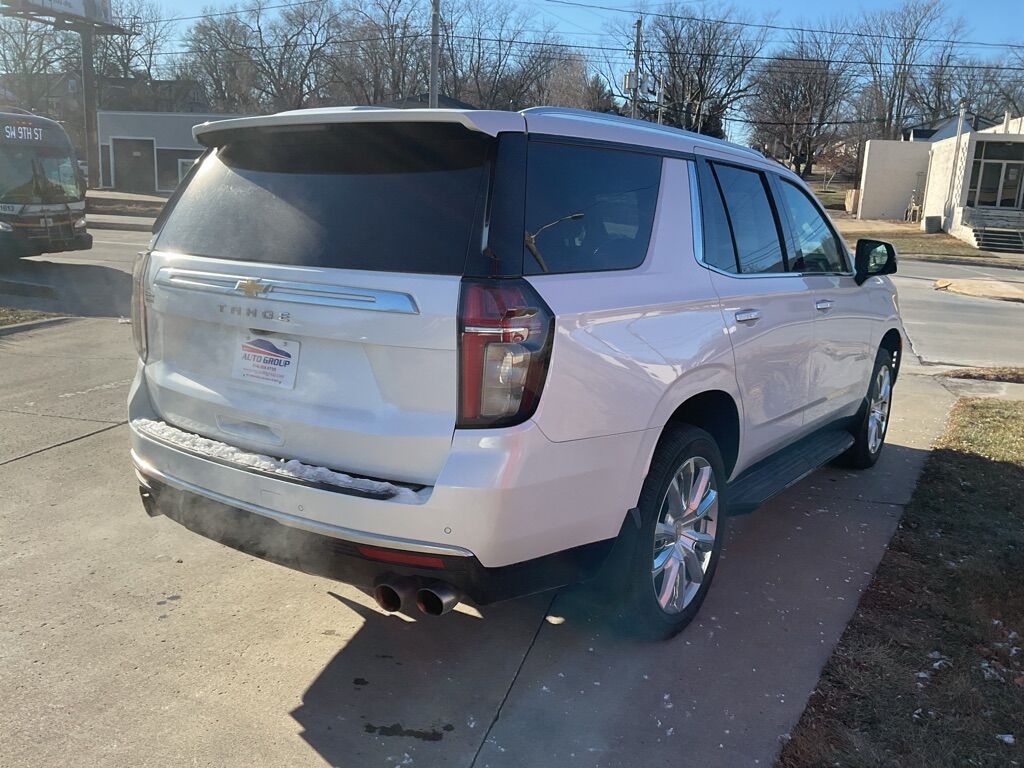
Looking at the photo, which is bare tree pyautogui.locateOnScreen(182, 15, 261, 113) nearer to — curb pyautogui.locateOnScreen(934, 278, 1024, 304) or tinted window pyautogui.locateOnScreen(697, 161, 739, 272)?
curb pyautogui.locateOnScreen(934, 278, 1024, 304)

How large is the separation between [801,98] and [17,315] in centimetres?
7377

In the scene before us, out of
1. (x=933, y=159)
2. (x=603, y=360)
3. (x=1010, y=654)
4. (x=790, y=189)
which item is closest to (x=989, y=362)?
(x=790, y=189)

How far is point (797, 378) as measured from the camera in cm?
439

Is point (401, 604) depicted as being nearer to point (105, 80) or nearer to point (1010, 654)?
point (1010, 654)

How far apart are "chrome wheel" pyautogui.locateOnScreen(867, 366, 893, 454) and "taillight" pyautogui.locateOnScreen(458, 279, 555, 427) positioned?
149 inches

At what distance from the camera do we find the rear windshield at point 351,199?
273cm

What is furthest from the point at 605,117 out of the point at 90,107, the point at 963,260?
the point at 90,107

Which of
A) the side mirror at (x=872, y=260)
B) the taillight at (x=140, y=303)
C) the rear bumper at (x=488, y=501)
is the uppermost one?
the side mirror at (x=872, y=260)

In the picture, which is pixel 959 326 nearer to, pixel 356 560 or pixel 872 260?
pixel 872 260

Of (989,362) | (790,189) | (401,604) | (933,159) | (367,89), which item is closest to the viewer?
(401,604)

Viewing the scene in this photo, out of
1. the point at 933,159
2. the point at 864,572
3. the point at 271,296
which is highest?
the point at 933,159

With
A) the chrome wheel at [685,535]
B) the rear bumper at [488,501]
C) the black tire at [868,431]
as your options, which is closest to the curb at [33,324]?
the rear bumper at [488,501]

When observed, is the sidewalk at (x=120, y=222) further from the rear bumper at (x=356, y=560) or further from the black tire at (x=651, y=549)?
the black tire at (x=651, y=549)

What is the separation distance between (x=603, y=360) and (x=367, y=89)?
5871 centimetres
